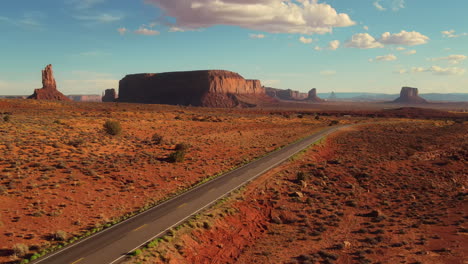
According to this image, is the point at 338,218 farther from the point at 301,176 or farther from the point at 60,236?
the point at 60,236

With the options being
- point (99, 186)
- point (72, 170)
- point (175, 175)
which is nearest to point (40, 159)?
point (72, 170)

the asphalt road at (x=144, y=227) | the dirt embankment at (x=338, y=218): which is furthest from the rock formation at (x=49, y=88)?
the dirt embankment at (x=338, y=218)

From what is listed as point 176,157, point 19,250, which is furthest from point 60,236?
point 176,157

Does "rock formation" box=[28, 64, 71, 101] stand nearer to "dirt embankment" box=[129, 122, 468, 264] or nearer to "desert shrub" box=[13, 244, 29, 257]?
"dirt embankment" box=[129, 122, 468, 264]

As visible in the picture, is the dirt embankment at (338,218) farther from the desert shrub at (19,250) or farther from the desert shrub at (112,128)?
the desert shrub at (112,128)

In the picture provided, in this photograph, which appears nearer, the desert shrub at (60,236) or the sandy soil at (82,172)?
the desert shrub at (60,236)

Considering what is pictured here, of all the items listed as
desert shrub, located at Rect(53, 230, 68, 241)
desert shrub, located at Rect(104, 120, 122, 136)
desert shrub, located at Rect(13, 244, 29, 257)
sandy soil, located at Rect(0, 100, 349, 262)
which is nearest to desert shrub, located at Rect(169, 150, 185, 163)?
sandy soil, located at Rect(0, 100, 349, 262)

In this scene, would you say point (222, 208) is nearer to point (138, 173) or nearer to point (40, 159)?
point (138, 173)
